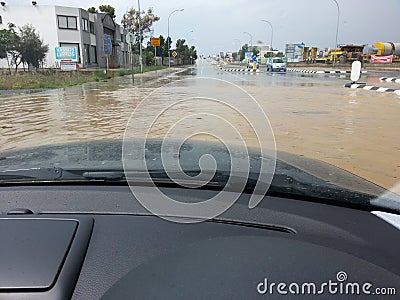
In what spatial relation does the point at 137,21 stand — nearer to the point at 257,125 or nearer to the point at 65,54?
the point at 65,54

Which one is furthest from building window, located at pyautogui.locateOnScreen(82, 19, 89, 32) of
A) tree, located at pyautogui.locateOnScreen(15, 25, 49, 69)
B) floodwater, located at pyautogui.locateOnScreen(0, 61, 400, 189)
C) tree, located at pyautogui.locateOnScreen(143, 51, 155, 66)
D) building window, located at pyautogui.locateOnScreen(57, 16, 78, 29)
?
floodwater, located at pyautogui.locateOnScreen(0, 61, 400, 189)

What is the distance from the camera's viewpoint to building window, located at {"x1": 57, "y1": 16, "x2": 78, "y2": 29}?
4522 cm

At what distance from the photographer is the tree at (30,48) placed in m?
39.5

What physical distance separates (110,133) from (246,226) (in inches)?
259

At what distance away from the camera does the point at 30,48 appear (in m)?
39.7

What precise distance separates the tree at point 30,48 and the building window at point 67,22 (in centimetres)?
532

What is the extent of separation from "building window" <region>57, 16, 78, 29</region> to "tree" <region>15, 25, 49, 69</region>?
5.32m

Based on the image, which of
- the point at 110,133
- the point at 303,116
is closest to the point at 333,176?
the point at 110,133

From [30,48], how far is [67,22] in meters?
7.95

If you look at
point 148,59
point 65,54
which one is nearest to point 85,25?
point 148,59

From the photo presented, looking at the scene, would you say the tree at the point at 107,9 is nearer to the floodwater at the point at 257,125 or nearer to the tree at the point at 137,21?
the tree at the point at 137,21

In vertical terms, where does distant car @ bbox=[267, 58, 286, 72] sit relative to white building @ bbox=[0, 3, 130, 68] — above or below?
below

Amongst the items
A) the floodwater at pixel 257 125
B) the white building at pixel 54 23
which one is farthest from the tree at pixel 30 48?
the floodwater at pixel 257 125

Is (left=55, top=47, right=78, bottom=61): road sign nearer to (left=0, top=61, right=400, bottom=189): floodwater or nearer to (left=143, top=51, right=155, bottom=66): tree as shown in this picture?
(left=0, top=61, right=400, bottom=189): floodwater
